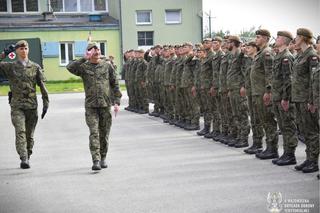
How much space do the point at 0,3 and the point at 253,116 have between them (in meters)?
38.7

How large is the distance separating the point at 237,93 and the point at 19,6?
3814 centimetres

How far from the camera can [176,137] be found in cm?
1442

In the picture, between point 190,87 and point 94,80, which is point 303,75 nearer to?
point 94,80

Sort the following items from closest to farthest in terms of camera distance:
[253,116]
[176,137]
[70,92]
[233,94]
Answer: [253,116]
[233,94]
[176,137]
[70,92]

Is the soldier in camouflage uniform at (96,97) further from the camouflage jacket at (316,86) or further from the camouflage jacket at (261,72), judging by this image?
the camouflage jacket at (316,86)

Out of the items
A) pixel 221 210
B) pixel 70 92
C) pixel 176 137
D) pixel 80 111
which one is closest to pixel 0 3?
pixel 70 92

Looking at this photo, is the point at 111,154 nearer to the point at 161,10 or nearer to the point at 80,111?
the point at 80,111

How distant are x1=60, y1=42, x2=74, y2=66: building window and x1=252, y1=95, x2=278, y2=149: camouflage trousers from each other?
36620 millimetres

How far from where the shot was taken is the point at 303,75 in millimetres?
9367

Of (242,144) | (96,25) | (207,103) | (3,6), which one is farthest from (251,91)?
(3,6)

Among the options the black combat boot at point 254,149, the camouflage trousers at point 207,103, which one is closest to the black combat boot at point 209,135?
the camouflage trousers at point 207,103

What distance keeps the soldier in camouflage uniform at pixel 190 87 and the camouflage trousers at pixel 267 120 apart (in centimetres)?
446

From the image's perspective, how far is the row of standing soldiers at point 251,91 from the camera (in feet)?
30.8

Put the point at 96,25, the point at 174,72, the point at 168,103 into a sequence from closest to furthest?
the point at 174,72 → the point at 168,103 → the point at 96,25
